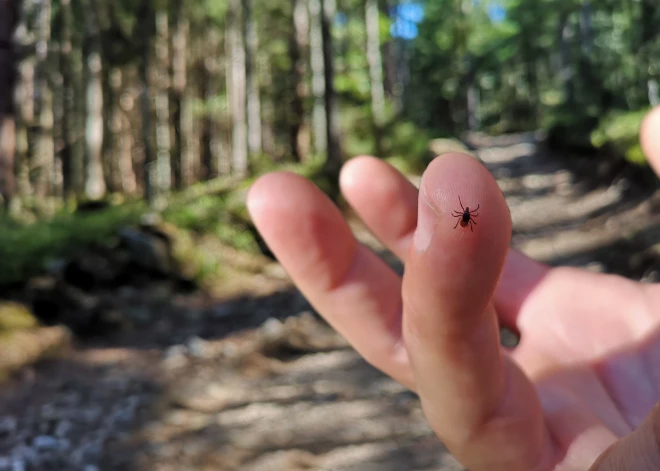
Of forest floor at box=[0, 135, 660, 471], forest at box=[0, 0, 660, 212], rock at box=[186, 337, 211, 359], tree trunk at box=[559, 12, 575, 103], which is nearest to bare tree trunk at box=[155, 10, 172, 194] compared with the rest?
forest at box=[0, 0, 660, 212]

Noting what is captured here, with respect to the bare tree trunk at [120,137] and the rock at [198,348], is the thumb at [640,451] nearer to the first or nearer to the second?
the rock at [198,348]

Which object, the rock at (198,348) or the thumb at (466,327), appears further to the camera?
the rock at (198,348)

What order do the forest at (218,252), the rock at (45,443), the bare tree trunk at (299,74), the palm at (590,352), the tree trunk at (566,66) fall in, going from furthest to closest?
1. the tree trunk at (566,66)
2. the bare tree trunk at (299,74)
3. the forest at (218,252)
4. the rock at (45,443)
5. the palm at (590,352)

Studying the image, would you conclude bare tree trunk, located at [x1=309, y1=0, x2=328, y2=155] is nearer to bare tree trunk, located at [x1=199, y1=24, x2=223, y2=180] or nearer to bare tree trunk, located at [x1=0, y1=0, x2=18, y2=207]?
bare tree trunk, located at [x1=0, y1=0, x2=18, y2=207]

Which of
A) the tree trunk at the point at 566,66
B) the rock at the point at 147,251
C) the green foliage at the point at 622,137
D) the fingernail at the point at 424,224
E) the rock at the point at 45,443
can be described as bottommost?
the rock at the point at 45,443

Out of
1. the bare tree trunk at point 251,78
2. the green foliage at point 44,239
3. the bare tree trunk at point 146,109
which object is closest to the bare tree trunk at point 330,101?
the bare tree trunk at point 251,78

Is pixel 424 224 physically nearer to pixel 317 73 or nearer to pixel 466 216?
pixel 466 216

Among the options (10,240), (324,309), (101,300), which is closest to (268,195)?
(324,309)

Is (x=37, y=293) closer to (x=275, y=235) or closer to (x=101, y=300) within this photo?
(x=101, y=300)
